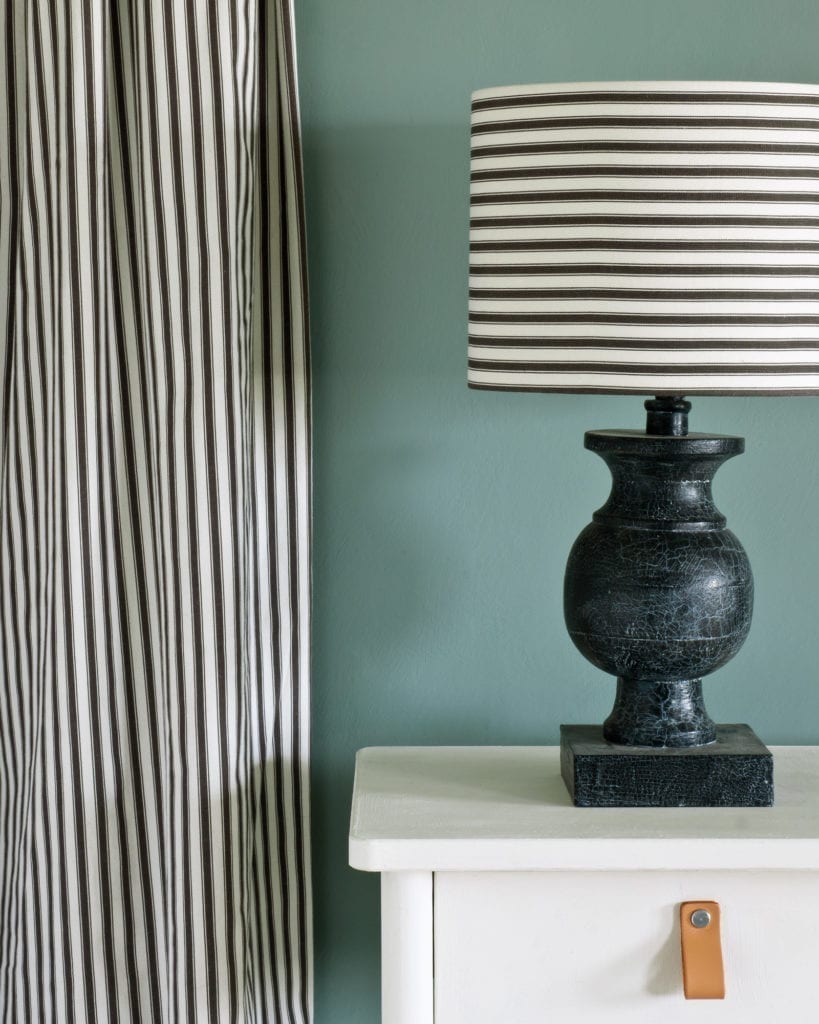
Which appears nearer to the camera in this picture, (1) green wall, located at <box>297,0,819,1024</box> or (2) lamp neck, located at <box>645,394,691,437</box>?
(2) lamp neck, located at <box>645,394,691,437</box>

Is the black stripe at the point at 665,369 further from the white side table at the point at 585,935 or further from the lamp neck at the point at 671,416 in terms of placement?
the white side table at the point at 585,935

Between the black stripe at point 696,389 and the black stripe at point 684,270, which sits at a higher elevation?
the black stripe at point 684,270

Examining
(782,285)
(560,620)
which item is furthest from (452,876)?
(782,285)

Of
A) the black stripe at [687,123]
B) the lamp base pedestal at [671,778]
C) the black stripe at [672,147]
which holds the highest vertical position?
the black stripe at [687,123]

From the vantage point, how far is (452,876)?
102 centimetres

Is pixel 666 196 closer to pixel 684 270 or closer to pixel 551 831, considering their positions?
pixel 684 270

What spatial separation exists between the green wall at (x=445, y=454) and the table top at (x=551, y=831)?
0.20 m

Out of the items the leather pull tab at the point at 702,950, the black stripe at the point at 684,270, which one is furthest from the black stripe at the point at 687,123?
the leather pull tab at the point at 702,950

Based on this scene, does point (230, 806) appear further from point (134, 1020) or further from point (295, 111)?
point (295, 111)

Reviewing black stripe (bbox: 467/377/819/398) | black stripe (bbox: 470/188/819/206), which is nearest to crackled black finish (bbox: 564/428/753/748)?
black stripe (bbox: 467/377/819/398)

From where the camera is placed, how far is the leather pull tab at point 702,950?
1011 millimetres

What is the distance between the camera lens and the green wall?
1269 mm

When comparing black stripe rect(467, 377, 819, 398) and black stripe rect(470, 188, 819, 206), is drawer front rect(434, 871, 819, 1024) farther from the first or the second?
black stripe rect(470, 188, 819, 206)

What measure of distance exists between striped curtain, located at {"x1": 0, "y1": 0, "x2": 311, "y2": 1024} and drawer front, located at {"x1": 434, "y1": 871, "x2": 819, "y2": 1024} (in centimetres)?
27
